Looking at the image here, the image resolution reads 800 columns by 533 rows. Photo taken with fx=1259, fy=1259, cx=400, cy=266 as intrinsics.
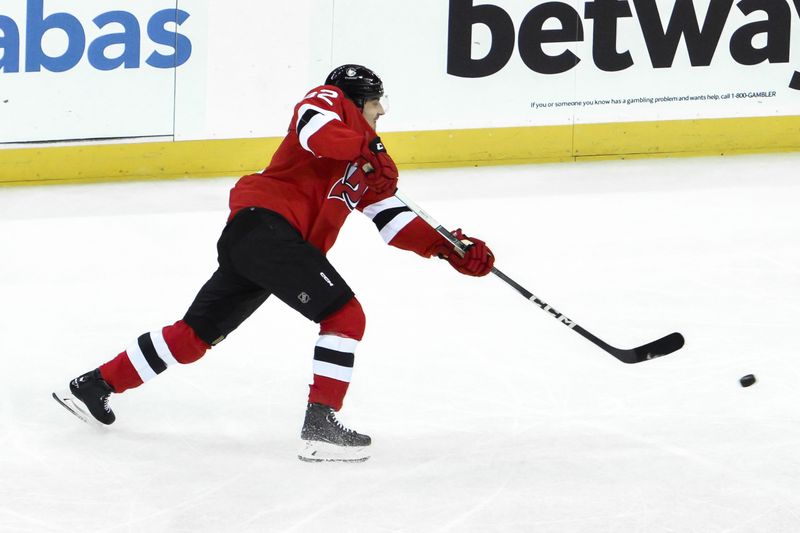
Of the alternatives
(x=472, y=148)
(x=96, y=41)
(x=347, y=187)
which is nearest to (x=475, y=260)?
(x=347, y=187)

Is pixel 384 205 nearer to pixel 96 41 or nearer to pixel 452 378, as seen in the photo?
pixel 452 378

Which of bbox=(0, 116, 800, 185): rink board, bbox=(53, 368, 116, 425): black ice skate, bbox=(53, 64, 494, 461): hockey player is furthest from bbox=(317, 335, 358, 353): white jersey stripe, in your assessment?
bbox=(0, 116, 800, 185): rink board

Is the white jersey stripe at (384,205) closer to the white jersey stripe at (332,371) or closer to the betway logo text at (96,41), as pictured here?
the white jersey stripe at (332,371)

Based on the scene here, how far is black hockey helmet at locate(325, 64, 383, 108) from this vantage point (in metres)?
3.07

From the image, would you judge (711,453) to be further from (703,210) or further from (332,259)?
(703,210)

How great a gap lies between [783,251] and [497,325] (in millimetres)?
1410

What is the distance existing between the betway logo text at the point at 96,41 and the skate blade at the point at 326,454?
368cm

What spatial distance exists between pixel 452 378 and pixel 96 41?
3.35 meters

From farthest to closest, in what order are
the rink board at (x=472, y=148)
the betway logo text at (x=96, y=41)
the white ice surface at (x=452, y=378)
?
the rink board at (x=472, y=148) → the betway logo text at (x=96, y=41) → the white ice surface at (x=452, y=378)

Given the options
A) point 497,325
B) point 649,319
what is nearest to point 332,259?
point 497,325

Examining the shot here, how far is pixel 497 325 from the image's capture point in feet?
13.6

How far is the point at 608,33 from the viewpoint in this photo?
6512 millimetres

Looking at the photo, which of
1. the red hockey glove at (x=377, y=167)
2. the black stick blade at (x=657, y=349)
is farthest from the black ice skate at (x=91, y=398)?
the black stick blade at (x=657, y=349)

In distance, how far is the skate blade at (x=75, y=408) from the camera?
3242 millimetres
